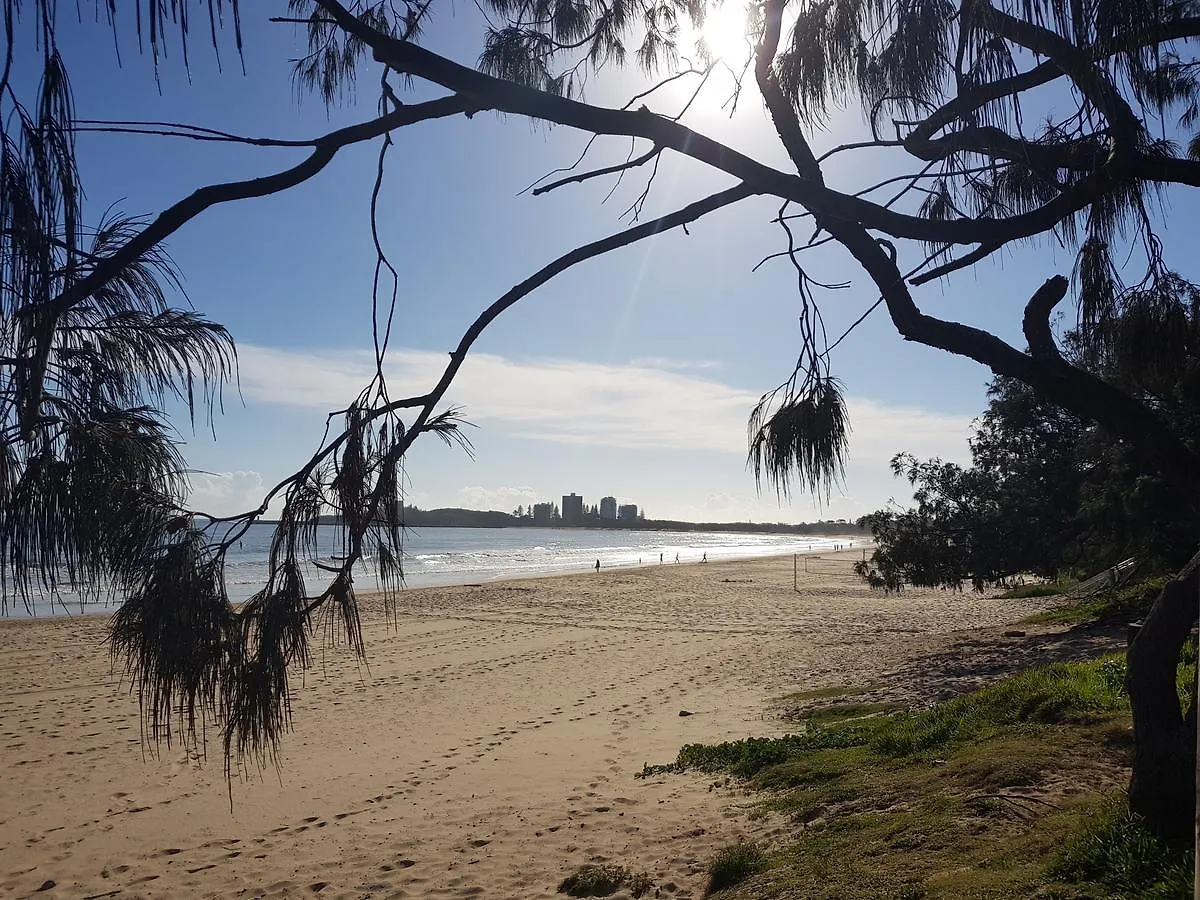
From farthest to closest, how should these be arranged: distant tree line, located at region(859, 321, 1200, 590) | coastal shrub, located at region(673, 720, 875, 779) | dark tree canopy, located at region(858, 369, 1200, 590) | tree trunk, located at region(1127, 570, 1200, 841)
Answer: dark tree canopy, located at region(858, 369, 1200, 590) < distant tree line, located at region(859, 321, 1200, 590) < coastal shrub, located at region(673, 720, 875, 779) < tree trunk, located at region(1127, 570, 1200, 841)

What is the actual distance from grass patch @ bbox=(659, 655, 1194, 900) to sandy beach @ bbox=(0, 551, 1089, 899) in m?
0.61

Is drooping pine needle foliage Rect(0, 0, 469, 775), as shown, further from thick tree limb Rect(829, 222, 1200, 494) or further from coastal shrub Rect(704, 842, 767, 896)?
coastal shrub Rect(704, 842, 767, 896)

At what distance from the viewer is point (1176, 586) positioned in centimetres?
305

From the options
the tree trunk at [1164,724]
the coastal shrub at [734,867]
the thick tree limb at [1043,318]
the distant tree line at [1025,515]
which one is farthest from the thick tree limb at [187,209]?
the distant tree line at [1025,515]

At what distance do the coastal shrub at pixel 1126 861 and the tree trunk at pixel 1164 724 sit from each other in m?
0.09

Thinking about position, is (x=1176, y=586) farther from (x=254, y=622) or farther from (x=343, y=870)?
(x=343, y=870)

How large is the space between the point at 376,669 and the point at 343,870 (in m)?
9.35

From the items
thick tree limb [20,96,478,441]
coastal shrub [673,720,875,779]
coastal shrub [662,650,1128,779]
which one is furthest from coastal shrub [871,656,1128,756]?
thick tree limb [20,96,478,441]

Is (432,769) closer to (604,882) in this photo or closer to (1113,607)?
(604,882)

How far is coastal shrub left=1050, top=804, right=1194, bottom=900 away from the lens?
106 inches

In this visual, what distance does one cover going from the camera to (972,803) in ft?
13.6

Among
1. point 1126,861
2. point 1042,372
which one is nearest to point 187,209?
point 1042,372

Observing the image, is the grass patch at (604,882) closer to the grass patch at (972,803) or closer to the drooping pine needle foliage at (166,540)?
the grass patch at (972,803)

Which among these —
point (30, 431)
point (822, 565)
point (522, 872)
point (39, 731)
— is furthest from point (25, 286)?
point (822, 565)
